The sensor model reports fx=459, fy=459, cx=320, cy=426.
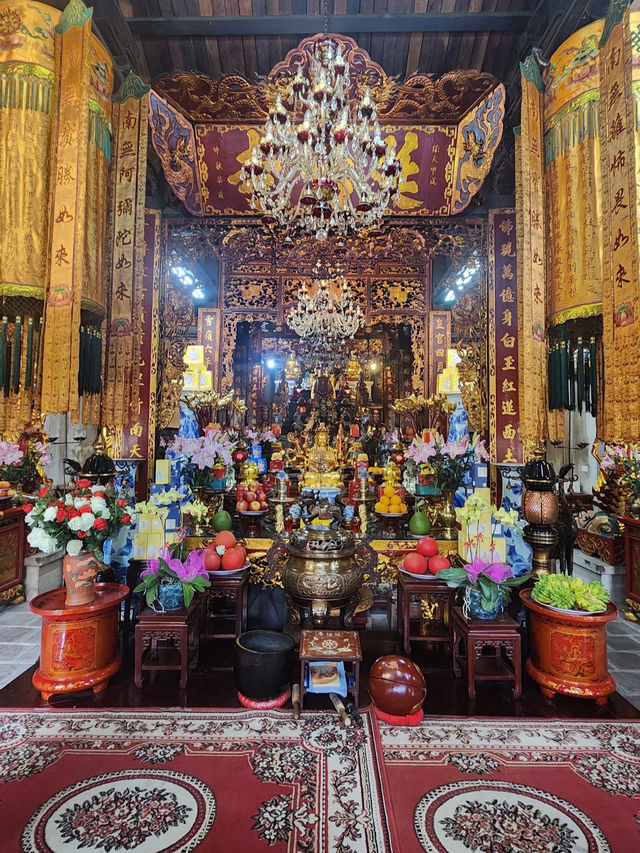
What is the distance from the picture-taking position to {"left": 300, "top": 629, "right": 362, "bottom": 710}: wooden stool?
7.55ft

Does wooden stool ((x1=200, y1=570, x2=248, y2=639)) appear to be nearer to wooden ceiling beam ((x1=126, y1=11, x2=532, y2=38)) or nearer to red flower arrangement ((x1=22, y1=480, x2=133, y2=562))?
red flower arrangement ((x1=22, y1=480, x2=133, y2=562))

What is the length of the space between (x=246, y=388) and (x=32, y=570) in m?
5.40

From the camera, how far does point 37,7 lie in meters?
3.06

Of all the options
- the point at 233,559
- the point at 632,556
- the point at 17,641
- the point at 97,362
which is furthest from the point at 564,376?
the point at 17,641

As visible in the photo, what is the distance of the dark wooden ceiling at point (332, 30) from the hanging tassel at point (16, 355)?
2694 mm

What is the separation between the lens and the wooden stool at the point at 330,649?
2301mm

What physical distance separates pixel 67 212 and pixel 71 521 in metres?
2.01

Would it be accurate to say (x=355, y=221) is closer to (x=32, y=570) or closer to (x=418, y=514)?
(x=418, y=514)

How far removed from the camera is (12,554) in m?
4.02

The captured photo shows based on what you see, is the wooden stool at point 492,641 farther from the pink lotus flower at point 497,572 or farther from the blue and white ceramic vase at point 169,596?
the blue and white ceramic vase at point 169,596

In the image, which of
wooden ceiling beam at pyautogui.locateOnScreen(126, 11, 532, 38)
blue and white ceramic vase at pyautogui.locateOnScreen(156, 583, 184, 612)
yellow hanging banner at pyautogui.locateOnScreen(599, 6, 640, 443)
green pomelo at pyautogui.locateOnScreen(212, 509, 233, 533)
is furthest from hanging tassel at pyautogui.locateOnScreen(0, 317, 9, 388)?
yellow hanging banner at pyautogui.locateOnScreen(599, 6, 640, 443)

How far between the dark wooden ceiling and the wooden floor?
4.73 meters

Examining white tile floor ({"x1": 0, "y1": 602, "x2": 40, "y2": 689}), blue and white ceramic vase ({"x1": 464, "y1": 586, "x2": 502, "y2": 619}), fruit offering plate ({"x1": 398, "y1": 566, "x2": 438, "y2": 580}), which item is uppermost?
fruit offering plate ({"x1": 398, "y1": 566, "x2": 438, "y2": 580})

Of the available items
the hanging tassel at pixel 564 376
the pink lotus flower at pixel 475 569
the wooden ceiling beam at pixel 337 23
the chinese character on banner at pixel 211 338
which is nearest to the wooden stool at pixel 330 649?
the pink lotus flower at pixel 475 569
